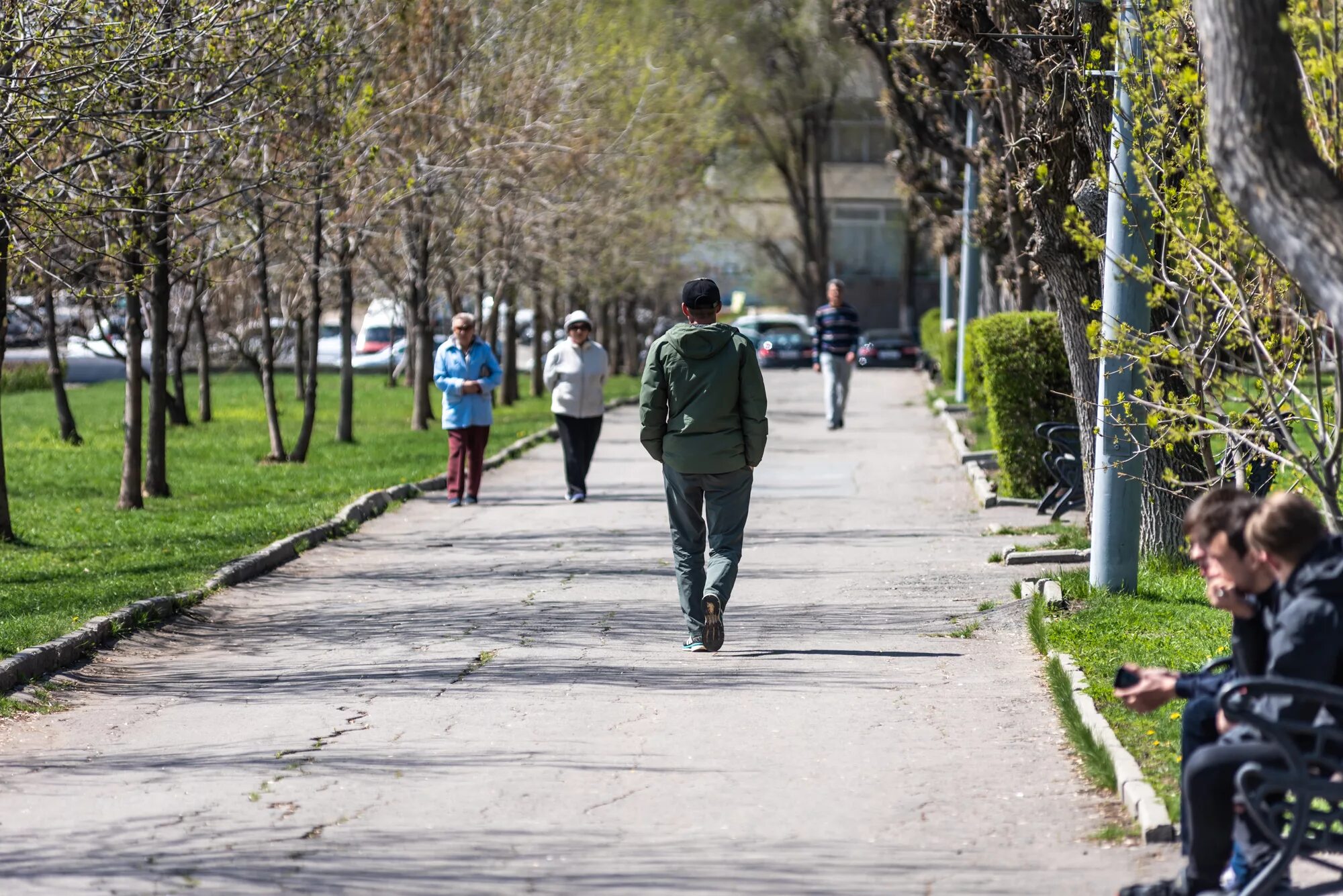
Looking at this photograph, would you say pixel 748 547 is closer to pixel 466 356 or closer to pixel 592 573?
pixel 592 573

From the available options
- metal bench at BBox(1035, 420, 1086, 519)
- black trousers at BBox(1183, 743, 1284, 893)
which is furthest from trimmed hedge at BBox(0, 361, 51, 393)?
black trousers at BBox(1183, 743, 1284, 893)

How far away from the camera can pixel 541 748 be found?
7.34 m

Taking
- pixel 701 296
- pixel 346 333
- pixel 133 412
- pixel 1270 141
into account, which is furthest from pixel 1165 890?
pixel 346 333

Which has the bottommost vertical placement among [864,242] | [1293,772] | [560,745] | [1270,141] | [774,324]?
[560,745]

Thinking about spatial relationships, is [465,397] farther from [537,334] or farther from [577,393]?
[537,334]

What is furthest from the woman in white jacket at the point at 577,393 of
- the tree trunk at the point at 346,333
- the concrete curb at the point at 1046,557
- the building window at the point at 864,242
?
the building window at the point at 864,242

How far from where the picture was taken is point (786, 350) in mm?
56219

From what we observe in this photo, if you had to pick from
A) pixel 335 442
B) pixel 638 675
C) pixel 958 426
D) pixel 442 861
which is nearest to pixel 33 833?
pixel 442 861

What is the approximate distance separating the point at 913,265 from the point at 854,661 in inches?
2248

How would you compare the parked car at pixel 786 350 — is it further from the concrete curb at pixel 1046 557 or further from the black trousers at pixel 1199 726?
the black trousers at pixel 1199 726

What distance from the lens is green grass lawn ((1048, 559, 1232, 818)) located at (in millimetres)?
6969

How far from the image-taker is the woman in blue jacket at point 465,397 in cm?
1694

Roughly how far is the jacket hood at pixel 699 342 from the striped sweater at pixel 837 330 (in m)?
15.4

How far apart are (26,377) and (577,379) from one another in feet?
85.4
